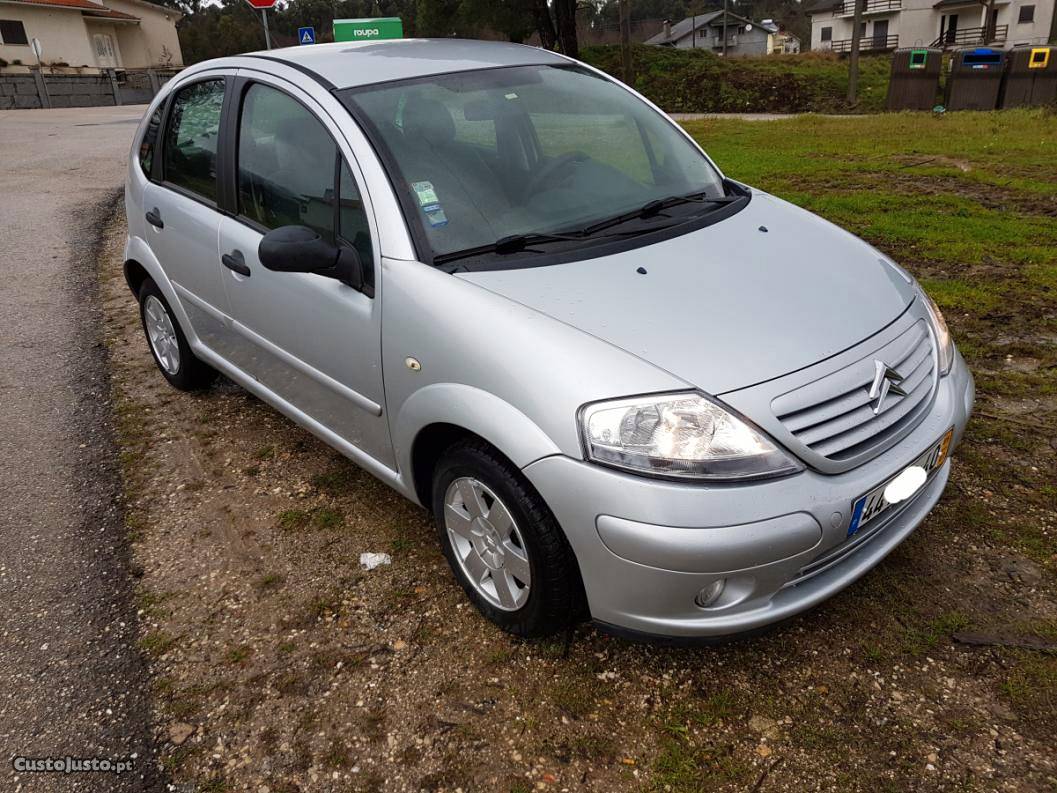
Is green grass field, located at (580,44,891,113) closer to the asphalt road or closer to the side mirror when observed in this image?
the asphalt road

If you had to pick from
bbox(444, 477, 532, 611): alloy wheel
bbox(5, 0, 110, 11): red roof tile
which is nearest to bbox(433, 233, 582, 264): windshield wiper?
bbox(444, 477, 532, 611): alloy wheel

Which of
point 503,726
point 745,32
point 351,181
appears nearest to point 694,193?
point 351,181

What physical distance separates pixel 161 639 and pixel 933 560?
278cm

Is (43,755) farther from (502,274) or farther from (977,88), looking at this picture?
(977,88)

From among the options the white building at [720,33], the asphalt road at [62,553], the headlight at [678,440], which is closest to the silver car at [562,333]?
the headlight at [678,440]

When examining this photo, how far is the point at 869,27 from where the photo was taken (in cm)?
5497

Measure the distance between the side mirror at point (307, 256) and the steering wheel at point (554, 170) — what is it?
Answer: 2.27 ft

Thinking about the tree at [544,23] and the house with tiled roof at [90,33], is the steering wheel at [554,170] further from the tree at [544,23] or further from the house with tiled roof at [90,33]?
the house with tiled roof at [90,33]

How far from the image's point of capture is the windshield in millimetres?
2863

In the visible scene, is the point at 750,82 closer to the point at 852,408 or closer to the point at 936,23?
the point at 852,408

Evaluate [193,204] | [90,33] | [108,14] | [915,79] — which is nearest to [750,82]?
[915,79]

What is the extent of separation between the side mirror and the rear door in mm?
1020

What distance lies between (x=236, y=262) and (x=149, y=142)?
56.5 inches

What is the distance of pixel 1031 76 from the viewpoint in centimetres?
1565
